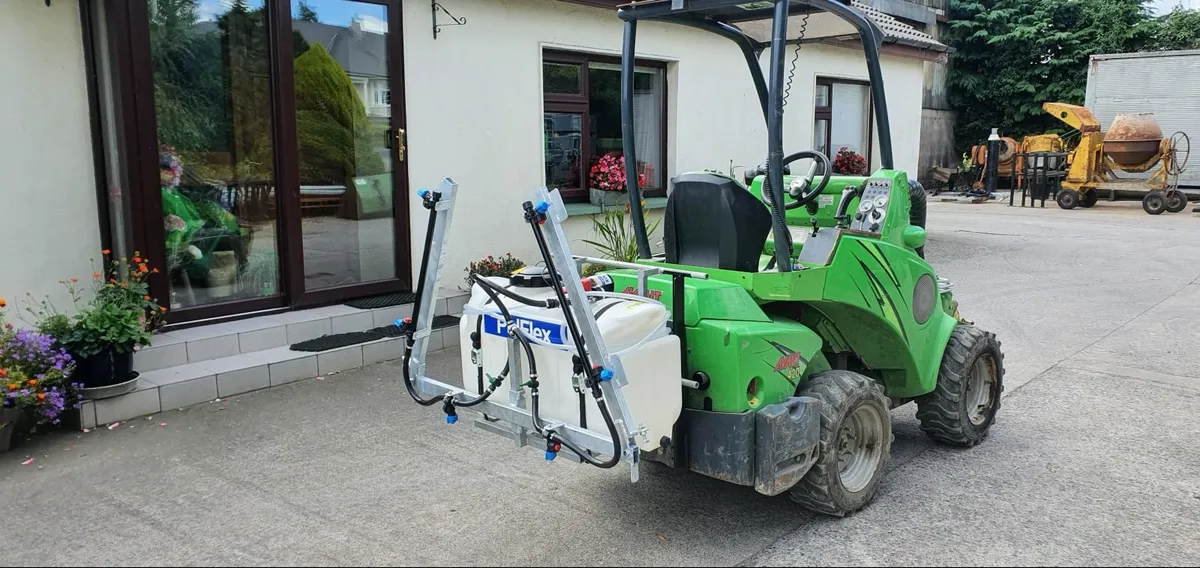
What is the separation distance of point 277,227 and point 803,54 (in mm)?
7042

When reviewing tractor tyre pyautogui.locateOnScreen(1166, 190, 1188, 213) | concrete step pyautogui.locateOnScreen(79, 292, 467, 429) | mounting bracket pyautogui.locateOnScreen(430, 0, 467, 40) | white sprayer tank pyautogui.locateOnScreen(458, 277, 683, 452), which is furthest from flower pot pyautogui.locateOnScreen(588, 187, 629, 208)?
tractor tyre pyautogui.locateOnScreen(1166, 190, 1188, 213)

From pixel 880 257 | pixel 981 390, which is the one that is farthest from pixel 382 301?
pixel 981 390

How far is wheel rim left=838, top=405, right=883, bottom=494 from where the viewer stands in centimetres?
369

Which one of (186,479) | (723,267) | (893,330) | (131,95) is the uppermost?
(131,95)

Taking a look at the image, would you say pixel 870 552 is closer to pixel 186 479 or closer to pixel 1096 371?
pixel 186 479

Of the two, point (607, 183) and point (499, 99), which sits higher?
point (499, 99)

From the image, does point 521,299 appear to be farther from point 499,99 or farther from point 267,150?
point 499,99

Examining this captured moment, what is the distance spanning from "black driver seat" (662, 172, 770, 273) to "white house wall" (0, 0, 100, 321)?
3959mm

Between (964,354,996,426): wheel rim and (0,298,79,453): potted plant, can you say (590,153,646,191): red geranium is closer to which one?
(964,354,996,426): wheel rim

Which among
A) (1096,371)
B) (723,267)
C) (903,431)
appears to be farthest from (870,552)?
(1096,371)

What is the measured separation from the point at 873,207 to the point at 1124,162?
51.7ft

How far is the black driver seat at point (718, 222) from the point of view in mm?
3590

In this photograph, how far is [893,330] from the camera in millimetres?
3996

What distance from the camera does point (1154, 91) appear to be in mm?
18203
